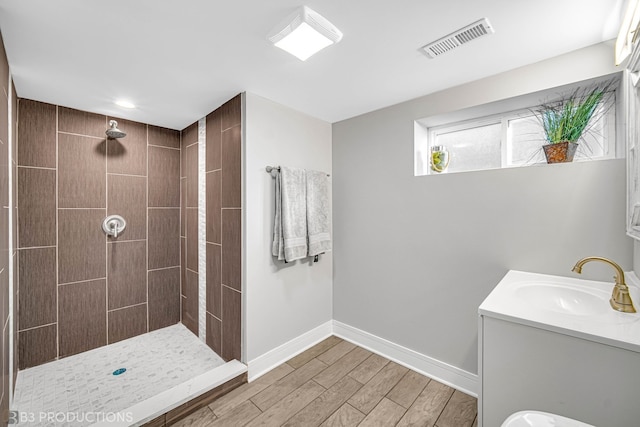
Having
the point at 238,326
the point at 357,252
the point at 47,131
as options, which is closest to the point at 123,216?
the point at 47,131

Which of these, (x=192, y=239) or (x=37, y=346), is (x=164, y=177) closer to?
(x=192, y=239)

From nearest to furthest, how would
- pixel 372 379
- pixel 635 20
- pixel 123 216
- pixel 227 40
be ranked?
pixel 635 20
pixel 227 40
pixel 372 379
pixel 123 216

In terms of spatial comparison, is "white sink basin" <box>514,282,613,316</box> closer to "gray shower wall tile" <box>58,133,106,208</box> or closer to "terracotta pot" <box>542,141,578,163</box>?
"terracotta pot" <box>542,141,578,163</box>

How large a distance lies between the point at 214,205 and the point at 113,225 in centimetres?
100

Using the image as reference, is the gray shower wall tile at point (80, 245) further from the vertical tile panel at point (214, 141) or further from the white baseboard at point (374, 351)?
the white baseboard at point (374, 351)

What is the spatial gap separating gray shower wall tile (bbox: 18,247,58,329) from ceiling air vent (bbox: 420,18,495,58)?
313 centimetres

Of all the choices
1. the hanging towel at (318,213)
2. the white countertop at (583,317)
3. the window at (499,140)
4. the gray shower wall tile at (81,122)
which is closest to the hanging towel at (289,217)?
the hanging towel at (318,213)

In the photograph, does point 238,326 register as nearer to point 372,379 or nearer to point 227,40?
point 372,379

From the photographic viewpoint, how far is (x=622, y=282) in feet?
3.81

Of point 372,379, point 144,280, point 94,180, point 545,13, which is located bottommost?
point 372,379

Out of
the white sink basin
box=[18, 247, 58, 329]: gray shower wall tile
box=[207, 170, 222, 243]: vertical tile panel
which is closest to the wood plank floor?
the white sink basin

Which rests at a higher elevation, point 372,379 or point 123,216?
point 123,216

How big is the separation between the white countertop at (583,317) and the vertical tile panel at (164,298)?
290 centimetres

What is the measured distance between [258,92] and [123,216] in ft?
5.85
